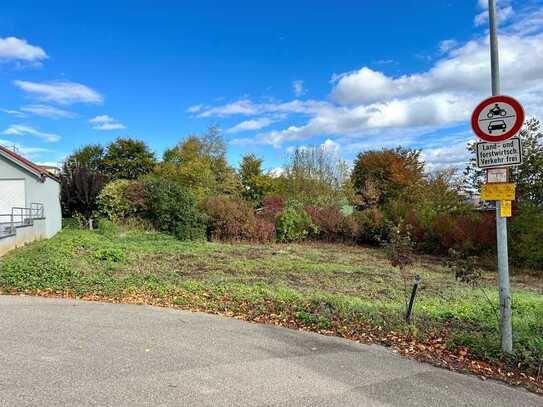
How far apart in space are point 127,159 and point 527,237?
3342cm

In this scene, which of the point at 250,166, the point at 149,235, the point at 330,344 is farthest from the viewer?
the point at 250,166

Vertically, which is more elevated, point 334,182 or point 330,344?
point 334,182

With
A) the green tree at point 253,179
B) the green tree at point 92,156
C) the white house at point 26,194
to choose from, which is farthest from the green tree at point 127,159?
the white house at point 26,194

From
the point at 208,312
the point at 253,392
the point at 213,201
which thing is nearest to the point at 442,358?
the point at 253,392

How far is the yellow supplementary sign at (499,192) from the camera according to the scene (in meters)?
4.19

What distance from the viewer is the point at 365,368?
4.03 m

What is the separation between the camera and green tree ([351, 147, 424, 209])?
28641mm

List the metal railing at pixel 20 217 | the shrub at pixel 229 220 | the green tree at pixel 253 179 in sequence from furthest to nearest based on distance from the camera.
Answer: the green tree at pixel 253 179, the shrub at pixel 229 220, the metal railing at pixel 20 217

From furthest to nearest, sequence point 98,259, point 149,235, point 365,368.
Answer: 1. point 149,235
2. point 98,259
3. point 365,368

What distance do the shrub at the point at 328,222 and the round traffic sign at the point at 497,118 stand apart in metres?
16.2

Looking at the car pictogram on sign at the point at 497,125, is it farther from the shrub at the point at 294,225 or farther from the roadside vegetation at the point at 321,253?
the shrub at the point at 294,225

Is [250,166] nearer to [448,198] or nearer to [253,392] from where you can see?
[448,198]

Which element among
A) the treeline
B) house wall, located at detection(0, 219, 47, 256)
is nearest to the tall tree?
the treeline

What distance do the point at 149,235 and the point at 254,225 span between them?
5172 mm
